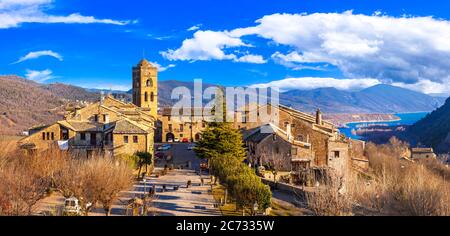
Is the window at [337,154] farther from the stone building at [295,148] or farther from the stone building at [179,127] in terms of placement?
the stone building at [179,127]

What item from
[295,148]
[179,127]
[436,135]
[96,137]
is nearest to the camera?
[295,148]

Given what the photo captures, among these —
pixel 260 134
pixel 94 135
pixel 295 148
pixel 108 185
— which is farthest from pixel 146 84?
pixel 108 185

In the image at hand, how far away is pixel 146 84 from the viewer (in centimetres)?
9806

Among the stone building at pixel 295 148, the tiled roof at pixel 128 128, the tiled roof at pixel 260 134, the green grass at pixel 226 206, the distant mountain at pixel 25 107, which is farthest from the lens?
the distant mountain at pixel 25 107

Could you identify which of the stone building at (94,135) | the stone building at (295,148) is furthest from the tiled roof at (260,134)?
the stone building at (94,135)

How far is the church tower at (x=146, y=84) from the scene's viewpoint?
97.1 metres

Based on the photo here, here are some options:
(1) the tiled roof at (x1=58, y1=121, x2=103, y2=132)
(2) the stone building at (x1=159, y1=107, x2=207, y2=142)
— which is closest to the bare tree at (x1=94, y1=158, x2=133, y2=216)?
(1) the tiled roof at (x1=58, y1=121, x2=103, y2=132)

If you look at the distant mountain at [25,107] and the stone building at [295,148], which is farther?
the distant mountain at [25,107]

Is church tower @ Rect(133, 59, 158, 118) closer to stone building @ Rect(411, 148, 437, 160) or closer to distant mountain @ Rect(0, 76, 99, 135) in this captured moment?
distant mountain @ Rect(0, 76, 99, 135)

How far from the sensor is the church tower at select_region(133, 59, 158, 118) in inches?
3824

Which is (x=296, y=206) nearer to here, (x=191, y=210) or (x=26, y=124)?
(x=191, y=210)

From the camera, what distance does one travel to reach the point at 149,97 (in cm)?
9800

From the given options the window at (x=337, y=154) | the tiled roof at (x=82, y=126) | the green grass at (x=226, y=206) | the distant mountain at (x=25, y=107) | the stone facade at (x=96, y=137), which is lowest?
the green grass at (x=226, y=206)

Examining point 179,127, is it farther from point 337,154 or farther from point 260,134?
point 337,154
